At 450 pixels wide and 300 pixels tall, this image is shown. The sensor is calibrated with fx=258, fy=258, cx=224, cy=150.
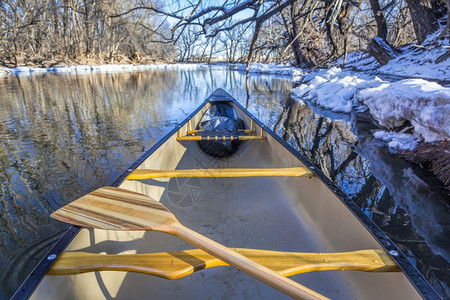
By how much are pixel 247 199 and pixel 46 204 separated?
98.9 inches

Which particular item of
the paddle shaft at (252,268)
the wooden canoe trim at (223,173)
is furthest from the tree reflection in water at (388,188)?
the paddle shaft at (252,268)

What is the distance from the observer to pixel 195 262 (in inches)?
55.2

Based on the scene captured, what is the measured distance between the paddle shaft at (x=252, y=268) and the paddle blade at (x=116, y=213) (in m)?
0.14

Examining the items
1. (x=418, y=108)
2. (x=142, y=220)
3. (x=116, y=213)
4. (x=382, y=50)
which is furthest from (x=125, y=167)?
(x=382, y=50)

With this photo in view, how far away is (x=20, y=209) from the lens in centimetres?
311

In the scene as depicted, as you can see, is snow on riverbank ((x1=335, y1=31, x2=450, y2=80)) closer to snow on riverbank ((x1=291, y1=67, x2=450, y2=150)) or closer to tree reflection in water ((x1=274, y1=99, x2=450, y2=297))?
snow on riverbank ((x1=291, y1=67, x2=450, y2=150))

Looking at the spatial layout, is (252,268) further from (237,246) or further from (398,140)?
(398,140)

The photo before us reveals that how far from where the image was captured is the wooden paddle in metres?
1.14

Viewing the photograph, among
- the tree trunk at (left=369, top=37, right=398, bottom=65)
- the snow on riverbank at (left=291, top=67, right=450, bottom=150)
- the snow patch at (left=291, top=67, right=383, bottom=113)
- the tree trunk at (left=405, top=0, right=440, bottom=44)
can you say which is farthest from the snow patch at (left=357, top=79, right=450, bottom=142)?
the tree trunk at (left=369, top=37, right=398, bottom=65)

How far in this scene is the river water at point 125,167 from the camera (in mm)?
2584

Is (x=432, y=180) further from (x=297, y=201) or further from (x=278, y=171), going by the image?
(x=278, y=171)

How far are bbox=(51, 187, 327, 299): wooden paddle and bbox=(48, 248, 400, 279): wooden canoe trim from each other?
0.15 meters

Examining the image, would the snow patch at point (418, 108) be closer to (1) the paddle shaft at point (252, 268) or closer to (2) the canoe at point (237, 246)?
(2) the canoe at point (237, 246)

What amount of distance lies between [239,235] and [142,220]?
1.28 m
